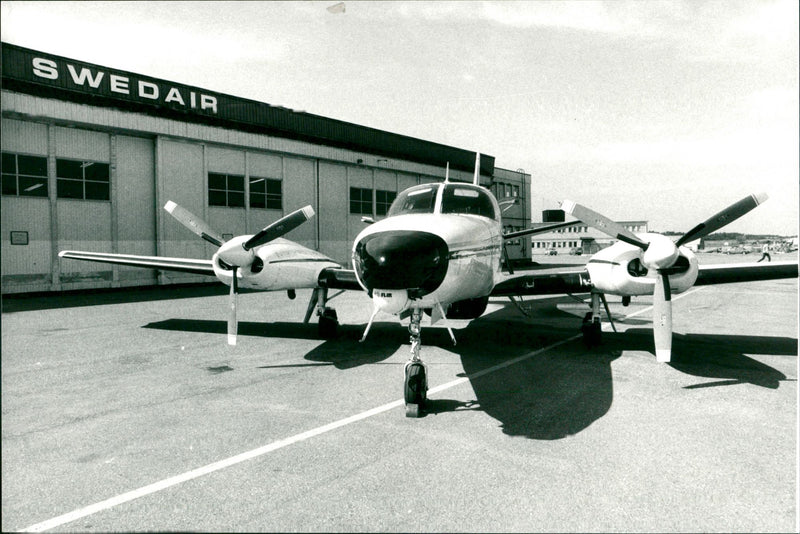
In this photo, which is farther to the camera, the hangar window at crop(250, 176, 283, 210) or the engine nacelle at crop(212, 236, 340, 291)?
the hangar window at crop(250, 176, 283, 210)

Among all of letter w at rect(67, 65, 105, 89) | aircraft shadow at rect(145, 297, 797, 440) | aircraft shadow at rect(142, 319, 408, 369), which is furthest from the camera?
letter w at rect(67, 65, 105, 89)

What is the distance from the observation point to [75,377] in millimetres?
7527

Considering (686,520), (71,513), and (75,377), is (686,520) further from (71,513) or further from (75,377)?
(75,377)

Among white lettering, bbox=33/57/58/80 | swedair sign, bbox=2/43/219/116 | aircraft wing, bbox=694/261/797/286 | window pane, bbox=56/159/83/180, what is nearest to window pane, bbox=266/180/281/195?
swedair sign, bbox=2/43/219/116

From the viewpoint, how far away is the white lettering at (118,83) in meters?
21.0

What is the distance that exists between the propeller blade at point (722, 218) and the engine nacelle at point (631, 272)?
366mm

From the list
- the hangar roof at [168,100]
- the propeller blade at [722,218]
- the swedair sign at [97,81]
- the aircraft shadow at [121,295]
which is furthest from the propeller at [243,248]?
the swedair sign at [97,81]

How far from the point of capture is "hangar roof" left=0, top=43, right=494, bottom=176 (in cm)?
1823

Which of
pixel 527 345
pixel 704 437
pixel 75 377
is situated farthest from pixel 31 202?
pixel 704 437

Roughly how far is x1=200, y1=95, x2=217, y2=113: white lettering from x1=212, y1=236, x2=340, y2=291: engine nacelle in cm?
1724

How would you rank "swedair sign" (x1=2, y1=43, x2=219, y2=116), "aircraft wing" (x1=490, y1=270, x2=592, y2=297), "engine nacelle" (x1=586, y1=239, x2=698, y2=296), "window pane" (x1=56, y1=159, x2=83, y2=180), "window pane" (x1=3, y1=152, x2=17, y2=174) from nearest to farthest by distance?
1. "engine nacelle" (x1=586, y1=239, x2=698, y2=296)
2. "aircraft wing" (x1=490, y1=270, x2=592, y2=297)
3. "window pane" (x1=3, y1=152, x2=17, y2=174)
4. "swedair sign" (x1=2, y1=43, x2=219, y2=116)
5. "window pane" (x1=56, y1=159, x2=83, y2=180)

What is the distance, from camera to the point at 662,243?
7965 millimetres

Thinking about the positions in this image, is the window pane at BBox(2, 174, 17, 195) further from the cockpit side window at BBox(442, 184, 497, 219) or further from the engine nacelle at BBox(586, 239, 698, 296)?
the engine nacelle at BBox(586, 239, 698, 296)

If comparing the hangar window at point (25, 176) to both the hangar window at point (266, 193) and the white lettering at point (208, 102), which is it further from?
the hangar window at point (266, 193)
